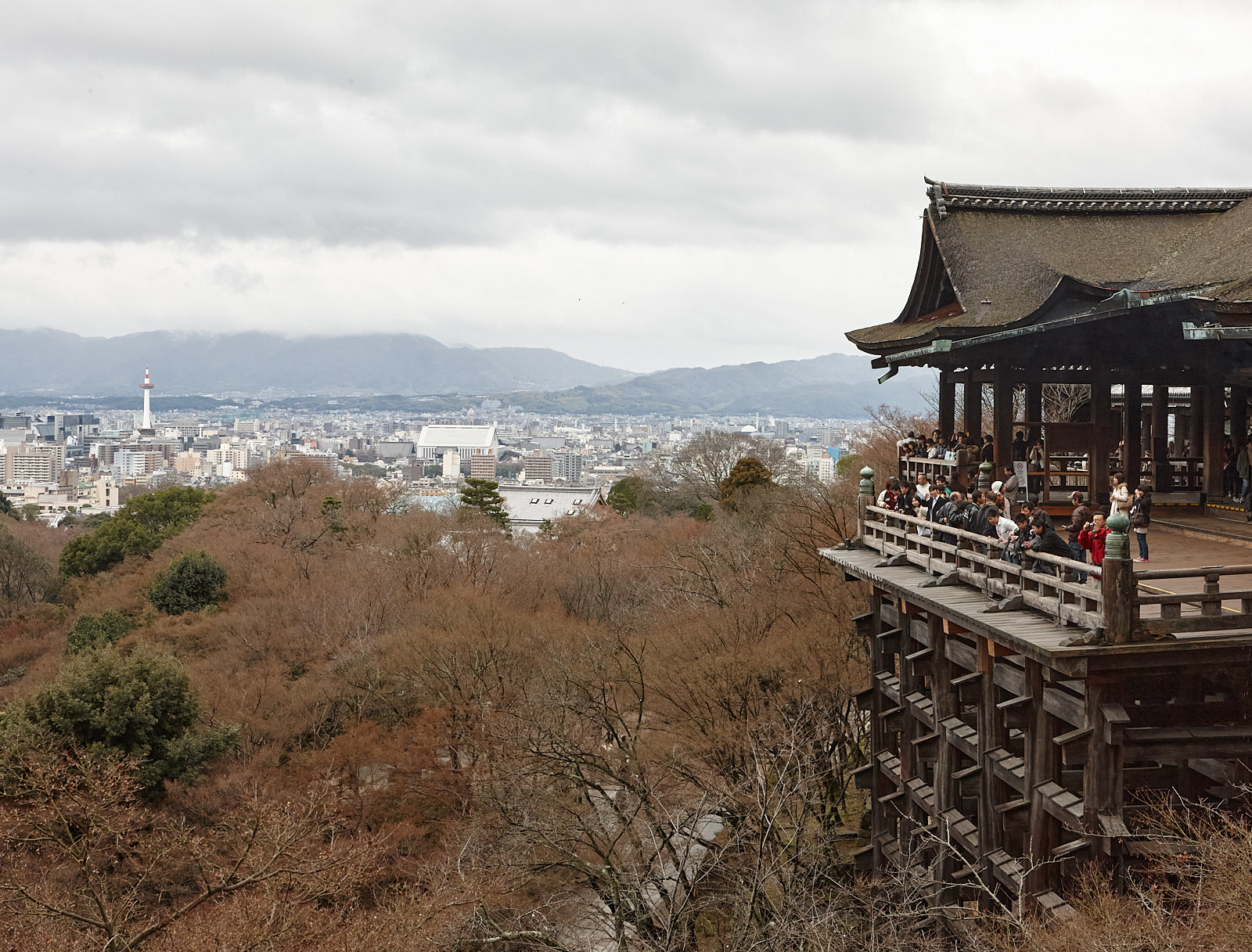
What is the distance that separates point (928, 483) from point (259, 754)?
784 inches

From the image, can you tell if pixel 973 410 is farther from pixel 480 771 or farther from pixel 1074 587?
pixel 480 771

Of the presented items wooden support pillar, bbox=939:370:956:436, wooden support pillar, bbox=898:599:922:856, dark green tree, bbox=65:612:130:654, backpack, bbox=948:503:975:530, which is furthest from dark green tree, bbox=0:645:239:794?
backpack, bbox=948:503:975:530

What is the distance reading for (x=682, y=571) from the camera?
40250mm

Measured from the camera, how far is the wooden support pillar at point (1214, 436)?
64.5 feet

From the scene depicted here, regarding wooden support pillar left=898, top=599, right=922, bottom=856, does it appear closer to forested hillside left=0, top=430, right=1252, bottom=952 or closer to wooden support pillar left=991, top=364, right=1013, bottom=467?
forested hillside left=0, top=430, right=1252, bottom=952

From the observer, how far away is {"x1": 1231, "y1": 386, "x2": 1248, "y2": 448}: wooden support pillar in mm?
21031

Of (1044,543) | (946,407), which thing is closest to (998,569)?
(1044,543)

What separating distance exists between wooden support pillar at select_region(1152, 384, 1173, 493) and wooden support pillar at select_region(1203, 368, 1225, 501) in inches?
70.8

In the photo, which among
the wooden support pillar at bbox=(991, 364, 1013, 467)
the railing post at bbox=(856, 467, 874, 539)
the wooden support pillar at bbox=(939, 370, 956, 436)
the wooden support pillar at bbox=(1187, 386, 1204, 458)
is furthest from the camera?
the wooden support pillar at bbox=(939, 370, 956, 436)

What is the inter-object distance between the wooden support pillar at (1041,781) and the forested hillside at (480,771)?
66 cm

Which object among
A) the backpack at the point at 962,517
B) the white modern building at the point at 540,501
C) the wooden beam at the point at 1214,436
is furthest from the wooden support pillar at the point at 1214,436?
the white modern building at the point at 540,501

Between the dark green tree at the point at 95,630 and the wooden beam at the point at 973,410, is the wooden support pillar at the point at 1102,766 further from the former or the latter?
the dark green tree at the point at 95,630

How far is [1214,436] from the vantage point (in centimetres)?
2012

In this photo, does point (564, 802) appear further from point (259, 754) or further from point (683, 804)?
point (259, 754)
